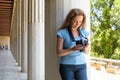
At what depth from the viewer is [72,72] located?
384cm

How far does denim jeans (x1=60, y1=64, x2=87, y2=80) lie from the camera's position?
3.82 m

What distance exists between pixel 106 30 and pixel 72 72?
3391 centimetres

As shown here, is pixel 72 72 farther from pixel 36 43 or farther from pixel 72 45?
pixel 36 43

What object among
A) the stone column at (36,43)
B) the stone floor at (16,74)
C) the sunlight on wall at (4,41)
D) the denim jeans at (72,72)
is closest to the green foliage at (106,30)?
the stone floor at (16,74)

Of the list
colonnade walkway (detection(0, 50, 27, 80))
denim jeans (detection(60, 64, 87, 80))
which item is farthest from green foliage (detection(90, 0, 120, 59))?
denim jeans (detection(60, 64, 87, 80))

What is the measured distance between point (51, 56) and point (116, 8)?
32512mm

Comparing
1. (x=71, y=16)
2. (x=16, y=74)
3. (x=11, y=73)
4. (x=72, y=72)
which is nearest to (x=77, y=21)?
(x=71, y=16)

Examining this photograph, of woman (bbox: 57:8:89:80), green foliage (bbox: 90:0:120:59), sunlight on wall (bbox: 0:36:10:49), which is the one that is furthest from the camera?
sunlight on wall (bbox: 0:36:10:49)

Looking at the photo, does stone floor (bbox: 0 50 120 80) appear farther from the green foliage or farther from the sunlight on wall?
the sunlight on wall

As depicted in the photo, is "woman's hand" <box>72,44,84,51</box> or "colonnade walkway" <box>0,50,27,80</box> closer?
"woman's hand" <box>72,44,84,51</box>

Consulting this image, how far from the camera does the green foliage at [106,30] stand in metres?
36.0

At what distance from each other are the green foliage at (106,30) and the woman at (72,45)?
104 ft

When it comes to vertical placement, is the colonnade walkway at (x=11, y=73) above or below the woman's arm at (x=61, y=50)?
below

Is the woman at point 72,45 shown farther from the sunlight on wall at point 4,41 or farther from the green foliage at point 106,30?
the sunlight on wall at point 4,41
